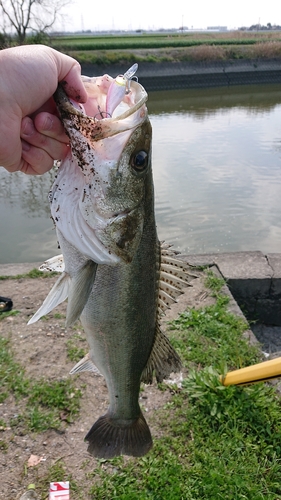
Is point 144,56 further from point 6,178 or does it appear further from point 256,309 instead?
point 256,309

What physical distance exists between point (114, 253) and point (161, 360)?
737mm

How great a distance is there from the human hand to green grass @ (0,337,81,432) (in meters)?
2.06

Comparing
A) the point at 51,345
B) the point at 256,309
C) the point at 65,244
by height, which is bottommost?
the point at 256,309

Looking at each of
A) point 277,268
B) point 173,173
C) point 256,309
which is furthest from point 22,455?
point 173,173

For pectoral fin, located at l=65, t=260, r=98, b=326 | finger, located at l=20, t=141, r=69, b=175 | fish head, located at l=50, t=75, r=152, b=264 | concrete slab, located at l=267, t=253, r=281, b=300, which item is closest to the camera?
fish head, located at l=50, t=75, r=152, b=264

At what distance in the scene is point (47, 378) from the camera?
3510 millimetres

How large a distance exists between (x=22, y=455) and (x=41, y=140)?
2.17 metres

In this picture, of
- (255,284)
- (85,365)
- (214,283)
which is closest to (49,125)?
(85,365)

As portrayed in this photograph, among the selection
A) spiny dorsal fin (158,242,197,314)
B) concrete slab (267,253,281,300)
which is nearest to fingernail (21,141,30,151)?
spiny dorsal fin (158,242,197,314)

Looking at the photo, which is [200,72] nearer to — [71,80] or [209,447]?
[209,447]

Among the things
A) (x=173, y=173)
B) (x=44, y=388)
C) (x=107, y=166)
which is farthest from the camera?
(x=173, y=173)

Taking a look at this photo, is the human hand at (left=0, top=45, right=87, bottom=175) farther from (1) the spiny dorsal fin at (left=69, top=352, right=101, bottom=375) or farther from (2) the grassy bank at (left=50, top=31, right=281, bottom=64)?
(2) the grassy bank at (left=50, top=31, right=281, bottom=64)

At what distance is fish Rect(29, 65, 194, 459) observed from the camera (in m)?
1.65

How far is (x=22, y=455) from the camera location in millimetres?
2857
